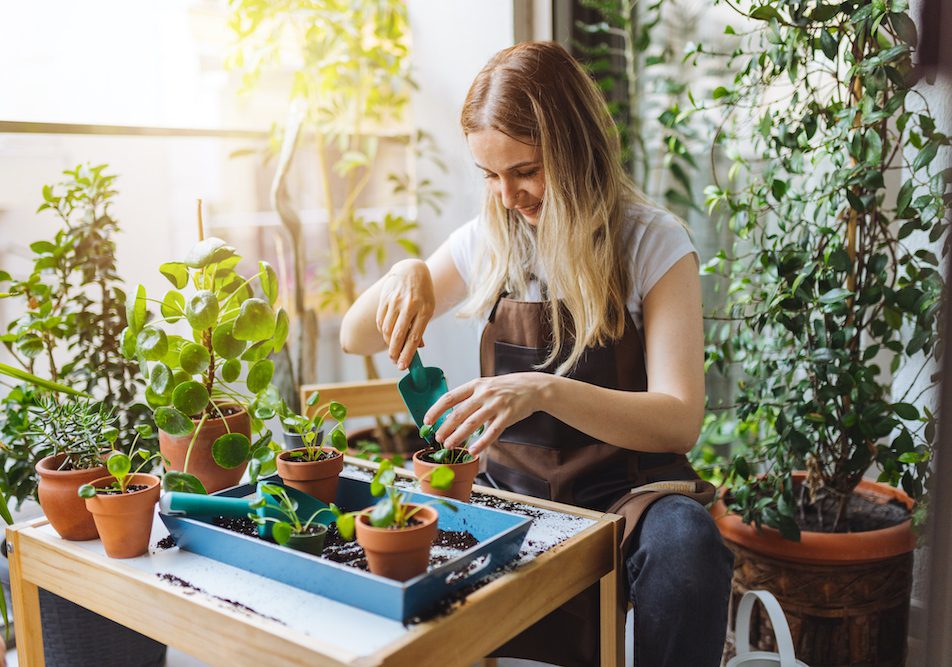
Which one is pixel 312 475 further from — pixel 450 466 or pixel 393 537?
pixel 393 537

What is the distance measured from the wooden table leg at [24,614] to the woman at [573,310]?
623mm

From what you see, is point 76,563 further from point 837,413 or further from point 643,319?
point 837,413

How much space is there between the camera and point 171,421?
1.16m

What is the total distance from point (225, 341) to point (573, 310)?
1.99 feet

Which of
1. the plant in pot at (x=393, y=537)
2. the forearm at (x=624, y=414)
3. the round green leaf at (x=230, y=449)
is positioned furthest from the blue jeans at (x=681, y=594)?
the round green leaf at (x=230, y=449)

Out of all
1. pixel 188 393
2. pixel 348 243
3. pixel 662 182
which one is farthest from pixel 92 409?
pixel 662 182

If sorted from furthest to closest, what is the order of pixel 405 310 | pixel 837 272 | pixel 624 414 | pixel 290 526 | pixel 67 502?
pixel 837 272 < pixel 405 310 < pixel 624 414 < pixel 67 502 < pixel 290 526

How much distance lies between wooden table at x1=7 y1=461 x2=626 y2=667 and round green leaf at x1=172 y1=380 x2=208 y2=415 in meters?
0.17

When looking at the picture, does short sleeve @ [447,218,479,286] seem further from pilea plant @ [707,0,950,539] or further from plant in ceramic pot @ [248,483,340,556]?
plant in ceramic pot @ [248,483,340,556]

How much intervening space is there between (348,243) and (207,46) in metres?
0.64

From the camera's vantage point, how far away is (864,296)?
1.58 metres

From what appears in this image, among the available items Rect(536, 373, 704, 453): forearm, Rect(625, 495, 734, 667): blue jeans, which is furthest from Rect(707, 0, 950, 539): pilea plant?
Rect(625, 495, 734, 667): blue jeans

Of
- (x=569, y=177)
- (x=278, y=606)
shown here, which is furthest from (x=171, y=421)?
(x=569, y=177)

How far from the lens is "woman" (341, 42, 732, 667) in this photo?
1.32m
